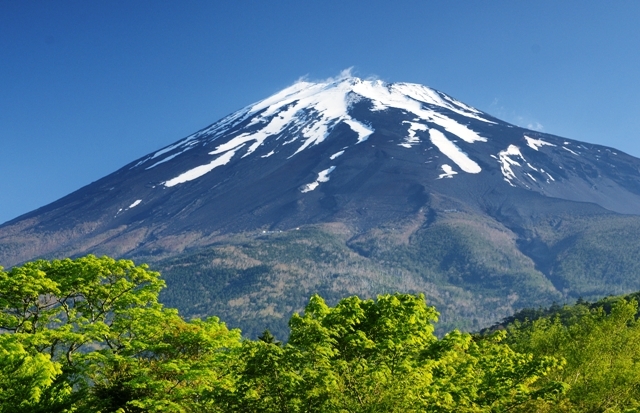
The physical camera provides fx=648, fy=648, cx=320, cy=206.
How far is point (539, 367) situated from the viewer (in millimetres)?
20188

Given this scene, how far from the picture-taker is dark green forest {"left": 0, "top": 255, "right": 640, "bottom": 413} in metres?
18.2

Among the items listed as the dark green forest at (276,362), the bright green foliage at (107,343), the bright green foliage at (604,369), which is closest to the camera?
the dark green forest at (276,362)

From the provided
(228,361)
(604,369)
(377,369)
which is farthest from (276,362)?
(604,369)

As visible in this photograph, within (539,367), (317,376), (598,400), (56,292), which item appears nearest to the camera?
(317,376)

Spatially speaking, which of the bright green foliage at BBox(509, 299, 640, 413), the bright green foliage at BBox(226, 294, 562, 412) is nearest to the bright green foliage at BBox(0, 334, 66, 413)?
the bright green foliage at BBox(226, 294, 562, 412)

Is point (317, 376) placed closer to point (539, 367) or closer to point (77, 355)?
point (539, 367)

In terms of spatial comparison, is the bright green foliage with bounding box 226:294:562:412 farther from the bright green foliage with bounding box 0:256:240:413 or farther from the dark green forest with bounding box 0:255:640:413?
the bright green foliage with bounding box 0:256:240:413

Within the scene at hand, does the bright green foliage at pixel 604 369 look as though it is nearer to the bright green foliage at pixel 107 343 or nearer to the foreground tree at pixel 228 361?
the foreground tree at pixel 228 361

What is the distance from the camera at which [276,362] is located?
58.8ft

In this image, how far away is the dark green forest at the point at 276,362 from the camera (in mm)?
18172


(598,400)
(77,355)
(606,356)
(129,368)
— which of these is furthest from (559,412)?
→ (77,355)

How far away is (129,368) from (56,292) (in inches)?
159

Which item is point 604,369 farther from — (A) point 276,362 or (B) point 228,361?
(B) point 228,361

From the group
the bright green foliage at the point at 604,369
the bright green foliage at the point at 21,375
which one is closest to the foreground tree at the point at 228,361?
the bright green foliage at the point at 21,375
